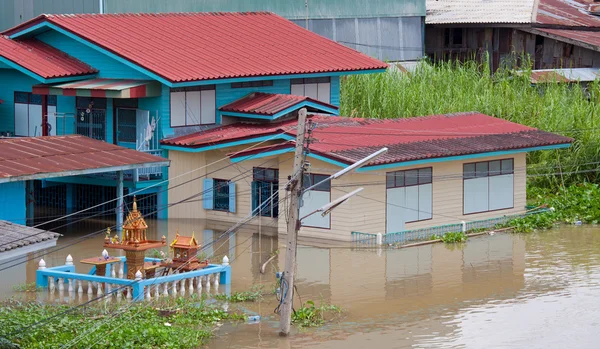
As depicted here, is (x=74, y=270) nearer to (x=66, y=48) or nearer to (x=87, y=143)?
(x=87, y=143)

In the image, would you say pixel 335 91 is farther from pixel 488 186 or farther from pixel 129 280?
pixel 129 280

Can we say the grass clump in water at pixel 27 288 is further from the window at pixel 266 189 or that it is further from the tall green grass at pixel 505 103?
the tall green grass at pixel 505 103

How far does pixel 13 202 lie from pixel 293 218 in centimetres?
1113

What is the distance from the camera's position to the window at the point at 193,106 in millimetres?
33062

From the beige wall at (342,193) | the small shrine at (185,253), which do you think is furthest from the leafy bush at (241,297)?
the beige wall at (342,193)

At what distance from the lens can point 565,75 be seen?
43.2 metres

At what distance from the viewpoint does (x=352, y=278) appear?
26.1 m

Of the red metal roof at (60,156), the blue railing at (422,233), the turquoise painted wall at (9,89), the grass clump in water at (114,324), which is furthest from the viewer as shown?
the turquoise painted wall at (9,89)

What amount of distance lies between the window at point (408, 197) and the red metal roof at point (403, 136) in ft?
2.26

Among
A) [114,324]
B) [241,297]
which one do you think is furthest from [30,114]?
[114,324]

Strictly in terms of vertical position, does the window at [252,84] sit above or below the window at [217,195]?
above

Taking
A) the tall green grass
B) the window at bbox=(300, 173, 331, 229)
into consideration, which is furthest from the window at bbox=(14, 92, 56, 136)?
the tall green grass

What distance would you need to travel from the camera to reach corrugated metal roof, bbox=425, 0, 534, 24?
4841cm

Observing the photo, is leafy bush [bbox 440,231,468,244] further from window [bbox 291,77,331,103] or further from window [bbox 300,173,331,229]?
window [bbox 291,77,331,103]
